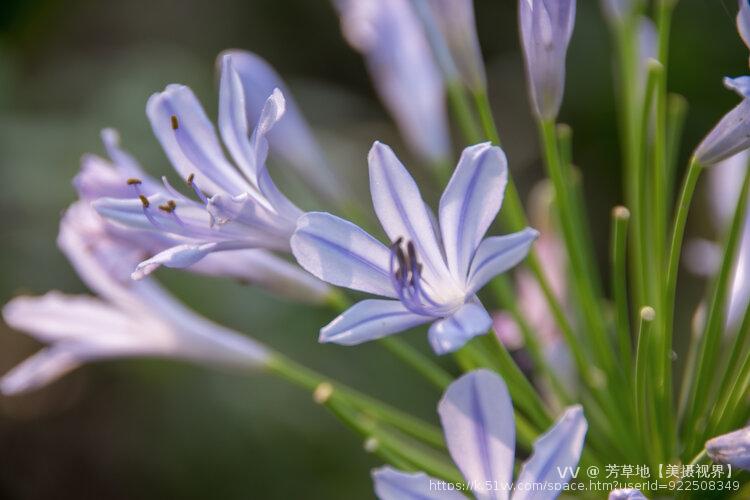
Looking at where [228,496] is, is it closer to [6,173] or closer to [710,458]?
[6,173]

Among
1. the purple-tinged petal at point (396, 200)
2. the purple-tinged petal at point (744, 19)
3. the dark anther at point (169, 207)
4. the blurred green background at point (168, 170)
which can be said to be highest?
the purple-tinged petal at point (744, 19)

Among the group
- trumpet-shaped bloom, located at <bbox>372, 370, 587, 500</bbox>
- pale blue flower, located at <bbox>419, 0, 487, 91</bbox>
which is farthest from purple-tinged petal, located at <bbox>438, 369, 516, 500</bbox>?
pale blue flower, located at <bbox>419, 0, 487, 91</bbox>

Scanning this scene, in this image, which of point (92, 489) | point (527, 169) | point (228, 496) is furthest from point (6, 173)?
point (527, 169)

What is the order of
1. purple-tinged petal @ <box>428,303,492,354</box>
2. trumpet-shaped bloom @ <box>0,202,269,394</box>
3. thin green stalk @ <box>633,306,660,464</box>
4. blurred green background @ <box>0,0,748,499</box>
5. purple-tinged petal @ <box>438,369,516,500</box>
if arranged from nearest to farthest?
purple-tinged petal @ <box>428,303,492,354</box> → purple-tinged petal @ <box>438,369,516,500</box> → thin green stalk @ <box>633,306,660,464</box> → trumpet-shaped bloom @ <box>0,202,269,394</box> → blurred green background @ <box>0,0,748,499</box>

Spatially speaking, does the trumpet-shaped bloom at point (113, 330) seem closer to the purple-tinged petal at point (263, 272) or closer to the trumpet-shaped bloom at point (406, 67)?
the purple-tinged petal at point (263, 272)

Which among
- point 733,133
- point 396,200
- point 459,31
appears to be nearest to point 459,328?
point 396,200

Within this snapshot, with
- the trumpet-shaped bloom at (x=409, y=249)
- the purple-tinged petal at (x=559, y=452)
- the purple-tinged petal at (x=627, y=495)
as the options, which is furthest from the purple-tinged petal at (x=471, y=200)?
the purple-tinged petal at (x=627, y=495)

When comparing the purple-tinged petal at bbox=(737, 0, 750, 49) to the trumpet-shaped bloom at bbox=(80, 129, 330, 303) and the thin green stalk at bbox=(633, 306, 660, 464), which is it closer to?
the thin green stalk at bbox=(633, 306, 660, 464)
